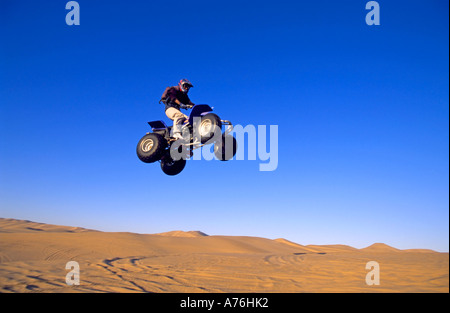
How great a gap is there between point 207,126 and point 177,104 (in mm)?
1070

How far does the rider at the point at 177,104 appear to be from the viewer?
686 cm

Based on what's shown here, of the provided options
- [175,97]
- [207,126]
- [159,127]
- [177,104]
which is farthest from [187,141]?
[159,127]

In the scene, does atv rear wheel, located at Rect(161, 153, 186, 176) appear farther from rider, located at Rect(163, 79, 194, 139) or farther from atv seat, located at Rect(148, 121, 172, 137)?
rider, located at Rect(163, 79, 194, 139)

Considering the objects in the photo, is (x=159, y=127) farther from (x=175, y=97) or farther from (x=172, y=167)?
(x=175, y=97)

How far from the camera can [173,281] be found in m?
7.66

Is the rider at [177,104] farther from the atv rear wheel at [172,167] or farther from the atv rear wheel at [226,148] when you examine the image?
the atv rear wheel at [172,167]

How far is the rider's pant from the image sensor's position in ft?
22.6

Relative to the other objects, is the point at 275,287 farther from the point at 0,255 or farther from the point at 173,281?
the point at 0,255

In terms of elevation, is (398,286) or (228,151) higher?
(228,151)

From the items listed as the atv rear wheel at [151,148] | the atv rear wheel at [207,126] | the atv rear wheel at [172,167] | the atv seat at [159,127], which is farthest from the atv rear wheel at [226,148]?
the atv seat at [159,127]

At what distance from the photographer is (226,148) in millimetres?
7074

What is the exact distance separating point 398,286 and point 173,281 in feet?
17.2

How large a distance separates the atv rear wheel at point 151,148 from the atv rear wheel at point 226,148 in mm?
1324
